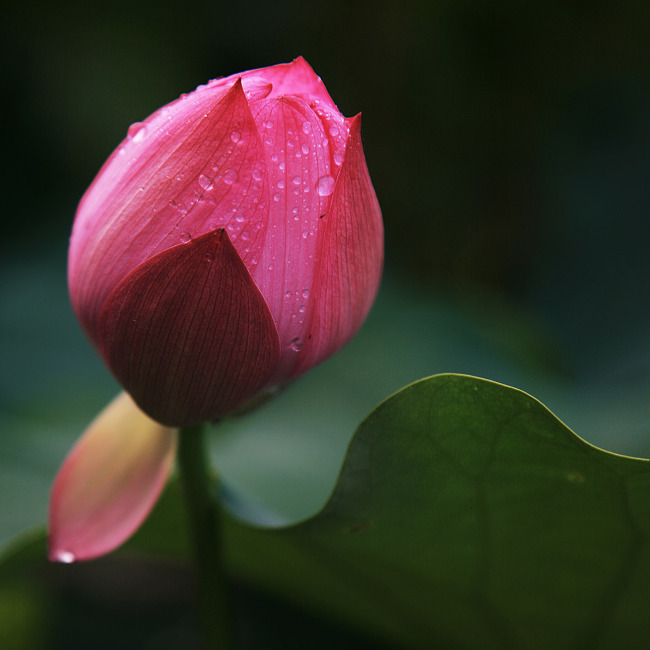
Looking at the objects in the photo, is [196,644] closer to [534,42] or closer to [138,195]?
[138,195]

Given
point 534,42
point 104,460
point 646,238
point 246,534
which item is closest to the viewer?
point 104,460

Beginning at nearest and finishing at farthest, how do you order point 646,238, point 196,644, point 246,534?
point 246,534
point 196,644
point 646,238

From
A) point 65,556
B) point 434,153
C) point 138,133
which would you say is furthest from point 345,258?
point 434,153

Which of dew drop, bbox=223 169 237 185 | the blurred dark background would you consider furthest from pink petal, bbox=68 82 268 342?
the blurred dark background

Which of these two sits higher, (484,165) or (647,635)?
(484,165)

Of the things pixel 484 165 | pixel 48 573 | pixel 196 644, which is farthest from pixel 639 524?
pixel 484 165

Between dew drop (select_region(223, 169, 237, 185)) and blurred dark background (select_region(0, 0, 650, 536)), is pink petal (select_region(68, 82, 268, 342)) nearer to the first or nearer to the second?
dew drop (select_region(223, 169, 237, 185))

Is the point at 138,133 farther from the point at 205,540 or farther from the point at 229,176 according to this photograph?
the point at 205,540

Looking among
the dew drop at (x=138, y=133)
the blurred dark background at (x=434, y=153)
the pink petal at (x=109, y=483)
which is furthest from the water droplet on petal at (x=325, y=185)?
the blurred dark background at (x=434, y=153)

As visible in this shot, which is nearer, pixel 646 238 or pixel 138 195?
pixel 138 195
